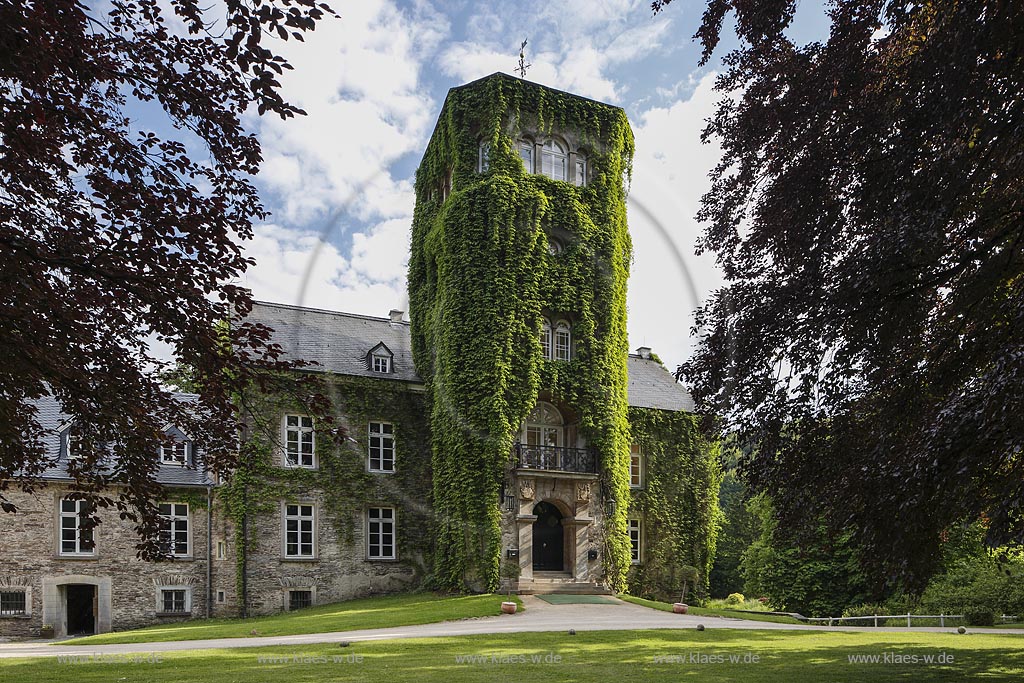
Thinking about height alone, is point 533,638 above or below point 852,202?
below

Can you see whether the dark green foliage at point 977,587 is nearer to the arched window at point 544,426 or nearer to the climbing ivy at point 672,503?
the climbing ivy at point 672,503

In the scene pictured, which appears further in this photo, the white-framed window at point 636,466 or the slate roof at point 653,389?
the slate roof at point 653,389

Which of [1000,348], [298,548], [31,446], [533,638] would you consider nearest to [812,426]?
[1000,348]

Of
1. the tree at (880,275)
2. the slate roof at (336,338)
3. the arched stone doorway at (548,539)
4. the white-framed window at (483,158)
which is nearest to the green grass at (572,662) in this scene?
the tree at (880,275)

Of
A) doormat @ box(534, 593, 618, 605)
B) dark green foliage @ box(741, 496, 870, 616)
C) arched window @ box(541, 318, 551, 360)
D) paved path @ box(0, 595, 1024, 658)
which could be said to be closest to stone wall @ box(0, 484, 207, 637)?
paved path @ box(0, 595, 1024, 658)

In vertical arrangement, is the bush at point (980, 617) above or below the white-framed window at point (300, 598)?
above

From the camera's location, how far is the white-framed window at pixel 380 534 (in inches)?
1163

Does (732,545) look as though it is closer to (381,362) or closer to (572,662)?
(381,362)

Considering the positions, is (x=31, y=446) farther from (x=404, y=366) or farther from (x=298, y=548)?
(x=404, y=366)

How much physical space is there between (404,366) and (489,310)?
238 inches

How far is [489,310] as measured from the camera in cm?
2770

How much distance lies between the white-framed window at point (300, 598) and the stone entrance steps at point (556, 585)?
7064 mm

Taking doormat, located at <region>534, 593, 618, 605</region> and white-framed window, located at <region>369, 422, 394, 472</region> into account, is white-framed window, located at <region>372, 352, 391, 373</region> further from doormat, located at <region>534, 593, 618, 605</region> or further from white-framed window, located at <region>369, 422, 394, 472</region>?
doormat, located at <region>534, 593, 618, 605</region>

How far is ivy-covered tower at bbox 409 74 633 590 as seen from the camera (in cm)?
2722
